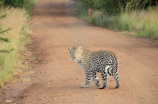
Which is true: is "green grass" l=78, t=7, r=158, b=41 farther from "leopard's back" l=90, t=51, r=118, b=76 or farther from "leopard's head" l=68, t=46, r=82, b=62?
"leopard's head" l=68, t=46, r=82, b=62

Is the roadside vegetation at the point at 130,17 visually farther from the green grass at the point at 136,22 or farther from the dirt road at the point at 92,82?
the dirt road at the point at 92,82

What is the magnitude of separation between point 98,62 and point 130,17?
15.1 meters

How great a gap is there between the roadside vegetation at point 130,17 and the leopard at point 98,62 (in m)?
10.4

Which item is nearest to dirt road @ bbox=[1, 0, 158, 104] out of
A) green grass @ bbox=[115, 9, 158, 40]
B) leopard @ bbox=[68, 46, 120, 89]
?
leopard @ bbox=[68, 46, 120, 89]

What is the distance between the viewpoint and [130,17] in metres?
23.6

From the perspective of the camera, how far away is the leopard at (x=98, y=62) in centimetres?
890

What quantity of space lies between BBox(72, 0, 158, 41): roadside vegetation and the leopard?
34.2 ft

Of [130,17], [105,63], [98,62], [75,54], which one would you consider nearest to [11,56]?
[75,54]

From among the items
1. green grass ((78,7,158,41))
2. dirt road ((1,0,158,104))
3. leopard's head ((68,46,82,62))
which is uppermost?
leopard's head ((68,46,82,62))

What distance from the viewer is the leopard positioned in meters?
8.90

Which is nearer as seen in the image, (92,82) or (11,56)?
(92,82)

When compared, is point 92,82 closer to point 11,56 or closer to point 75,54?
point 75,54

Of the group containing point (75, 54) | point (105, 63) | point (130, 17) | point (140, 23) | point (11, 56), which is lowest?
point (140, 23)

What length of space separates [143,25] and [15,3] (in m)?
10.3
